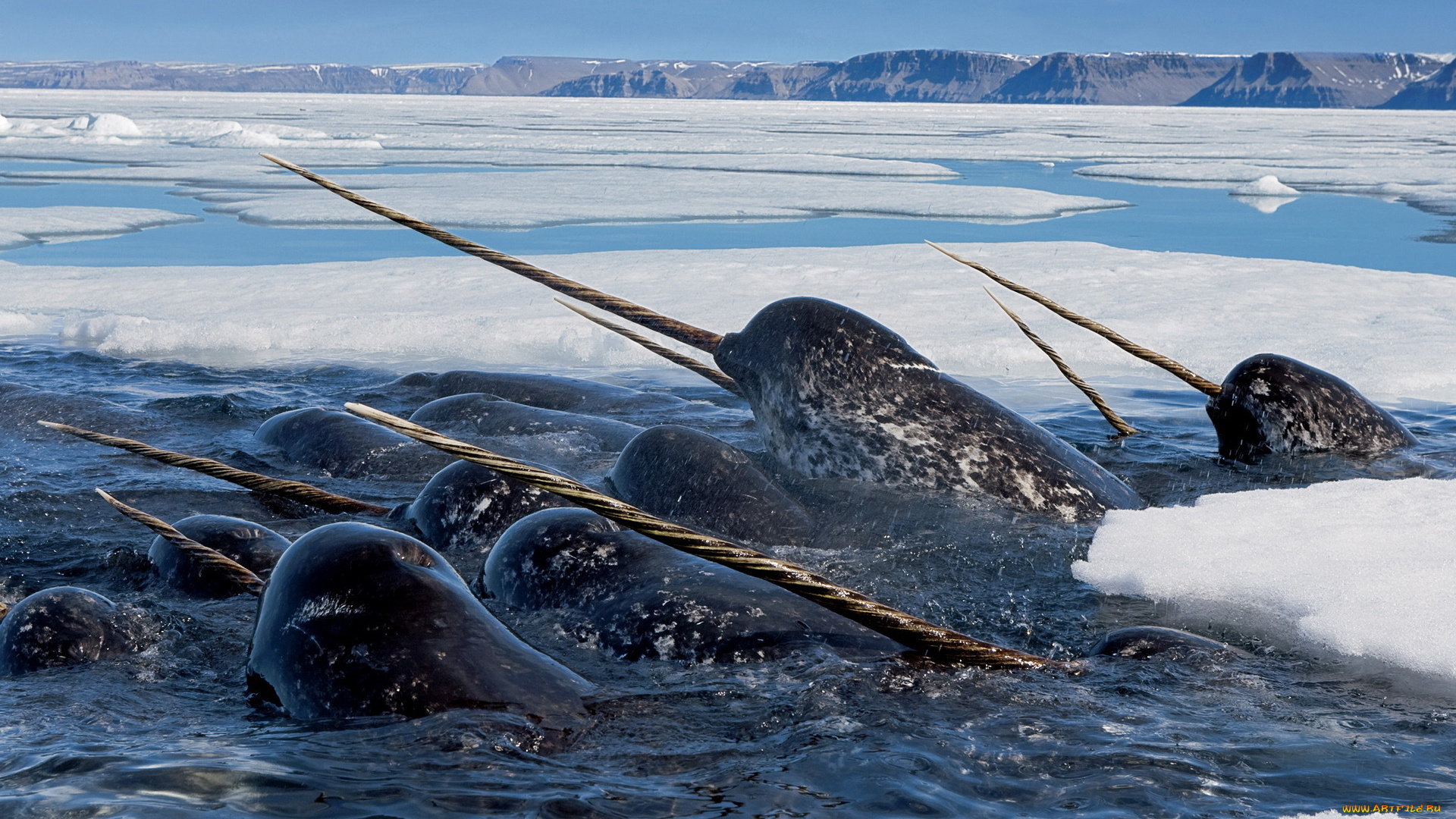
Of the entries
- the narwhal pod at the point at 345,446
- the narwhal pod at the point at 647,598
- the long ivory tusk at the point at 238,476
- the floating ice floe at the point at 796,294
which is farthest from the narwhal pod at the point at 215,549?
the floating ice floe at the point at 796,294

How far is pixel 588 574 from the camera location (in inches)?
175

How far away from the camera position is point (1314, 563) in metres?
4.61

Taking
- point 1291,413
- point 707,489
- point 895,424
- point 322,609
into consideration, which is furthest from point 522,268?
point 1291,413

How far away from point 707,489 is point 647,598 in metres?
1.37

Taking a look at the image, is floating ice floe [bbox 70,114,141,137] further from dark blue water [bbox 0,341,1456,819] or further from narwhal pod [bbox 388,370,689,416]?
dark blue water [bbox 0,341,1456,819]

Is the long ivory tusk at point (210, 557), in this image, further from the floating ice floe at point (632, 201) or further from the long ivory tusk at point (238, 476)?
the floating ice floe at point (632, 201)

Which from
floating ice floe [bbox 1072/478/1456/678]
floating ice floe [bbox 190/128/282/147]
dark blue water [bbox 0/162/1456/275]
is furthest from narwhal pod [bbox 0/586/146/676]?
floating ice floe [bbox 190/128/282/147]

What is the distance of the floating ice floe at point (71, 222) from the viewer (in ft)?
57.5

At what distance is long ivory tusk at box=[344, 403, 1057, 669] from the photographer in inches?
117

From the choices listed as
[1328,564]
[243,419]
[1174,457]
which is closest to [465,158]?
[243,419]

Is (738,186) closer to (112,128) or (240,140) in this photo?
(240,140)

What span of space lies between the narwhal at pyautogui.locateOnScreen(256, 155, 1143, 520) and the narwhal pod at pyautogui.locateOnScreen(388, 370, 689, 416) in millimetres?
2414

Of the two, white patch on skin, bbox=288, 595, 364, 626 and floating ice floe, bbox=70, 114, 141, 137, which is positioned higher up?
floating ice floe, bbox=70, 114, 141, 137

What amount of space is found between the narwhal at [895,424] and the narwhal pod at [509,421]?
1.40 meters
